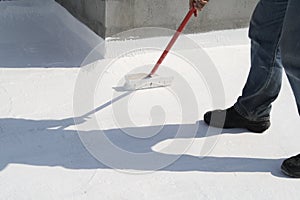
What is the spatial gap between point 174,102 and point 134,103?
0.19 meters

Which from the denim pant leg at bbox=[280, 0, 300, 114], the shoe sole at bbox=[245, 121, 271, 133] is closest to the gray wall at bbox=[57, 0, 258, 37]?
the shoe sole at bbox=[245, 121, 271, 133]

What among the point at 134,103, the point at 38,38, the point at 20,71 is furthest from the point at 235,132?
the point at 38,38

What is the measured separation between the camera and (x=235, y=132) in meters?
2.41

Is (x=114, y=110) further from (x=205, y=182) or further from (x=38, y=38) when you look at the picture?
(x=38, y=38)

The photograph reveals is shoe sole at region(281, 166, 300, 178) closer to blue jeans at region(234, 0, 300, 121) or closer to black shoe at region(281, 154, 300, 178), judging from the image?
black shoe at region(281, 154, 300, 178)

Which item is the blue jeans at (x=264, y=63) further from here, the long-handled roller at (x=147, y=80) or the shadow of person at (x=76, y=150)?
the long-handled roller at (x=147, y=80)

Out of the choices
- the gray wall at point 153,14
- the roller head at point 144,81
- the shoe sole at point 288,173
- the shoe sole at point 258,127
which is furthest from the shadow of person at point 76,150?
the gray wall at point 153,14

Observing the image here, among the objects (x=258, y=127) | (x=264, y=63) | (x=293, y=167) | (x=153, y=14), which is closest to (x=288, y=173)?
(x=293, y=167)

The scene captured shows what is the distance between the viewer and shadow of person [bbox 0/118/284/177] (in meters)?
2.13

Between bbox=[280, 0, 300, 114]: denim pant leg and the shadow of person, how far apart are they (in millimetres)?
419

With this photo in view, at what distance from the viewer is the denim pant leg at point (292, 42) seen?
75.4 inches

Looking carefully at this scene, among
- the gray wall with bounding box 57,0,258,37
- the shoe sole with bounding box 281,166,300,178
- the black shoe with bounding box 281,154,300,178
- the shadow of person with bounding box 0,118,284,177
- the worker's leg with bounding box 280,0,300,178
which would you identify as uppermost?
the worker's leg with bounding box 280,0,300,178

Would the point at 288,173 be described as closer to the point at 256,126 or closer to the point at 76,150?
the point at 256,126

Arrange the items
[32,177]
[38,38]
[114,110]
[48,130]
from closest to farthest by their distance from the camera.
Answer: [32,177], [48,130], [114,110], [38,38]
